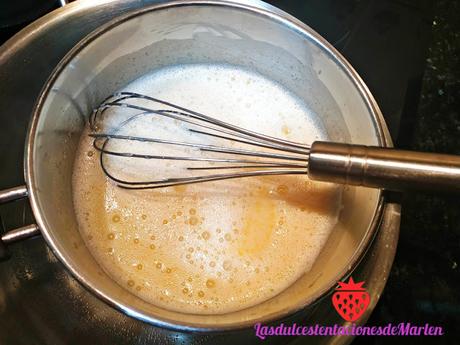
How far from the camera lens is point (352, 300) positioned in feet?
2.17

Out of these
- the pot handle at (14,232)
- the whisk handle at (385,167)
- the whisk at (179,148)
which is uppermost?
the whisk handle at (385,167)

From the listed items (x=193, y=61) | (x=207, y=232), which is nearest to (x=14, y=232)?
(x=207, y=232)

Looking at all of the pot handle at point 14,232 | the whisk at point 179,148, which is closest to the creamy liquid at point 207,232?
the whisk at point 179,148

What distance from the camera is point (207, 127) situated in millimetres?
846

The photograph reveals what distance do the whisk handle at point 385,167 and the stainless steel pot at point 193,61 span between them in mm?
68

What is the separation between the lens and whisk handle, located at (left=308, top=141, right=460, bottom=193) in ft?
1.87

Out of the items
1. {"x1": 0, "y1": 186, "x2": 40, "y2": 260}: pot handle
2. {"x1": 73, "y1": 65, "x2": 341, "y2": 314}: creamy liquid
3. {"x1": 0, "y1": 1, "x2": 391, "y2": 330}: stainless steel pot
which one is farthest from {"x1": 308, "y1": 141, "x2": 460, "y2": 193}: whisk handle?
{"x1": 0, "y1": 186, "x2": 40, "y2": 260}: pot handle

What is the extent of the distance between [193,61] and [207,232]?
0.34m

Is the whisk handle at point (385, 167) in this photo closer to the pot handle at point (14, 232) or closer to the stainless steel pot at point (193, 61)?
the stainless steel pot at point (193, 61)

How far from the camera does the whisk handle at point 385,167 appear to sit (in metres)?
0.57

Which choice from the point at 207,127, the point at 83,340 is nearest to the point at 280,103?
the point at 207,127

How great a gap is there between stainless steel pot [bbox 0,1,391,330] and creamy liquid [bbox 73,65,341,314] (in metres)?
0.03

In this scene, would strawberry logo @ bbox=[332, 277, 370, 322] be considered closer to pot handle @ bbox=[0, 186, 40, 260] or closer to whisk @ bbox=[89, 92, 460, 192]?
whisk @ bbox=[89, 92, 460, 192]

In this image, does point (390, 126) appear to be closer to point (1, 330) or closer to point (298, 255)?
point (298, 255)
